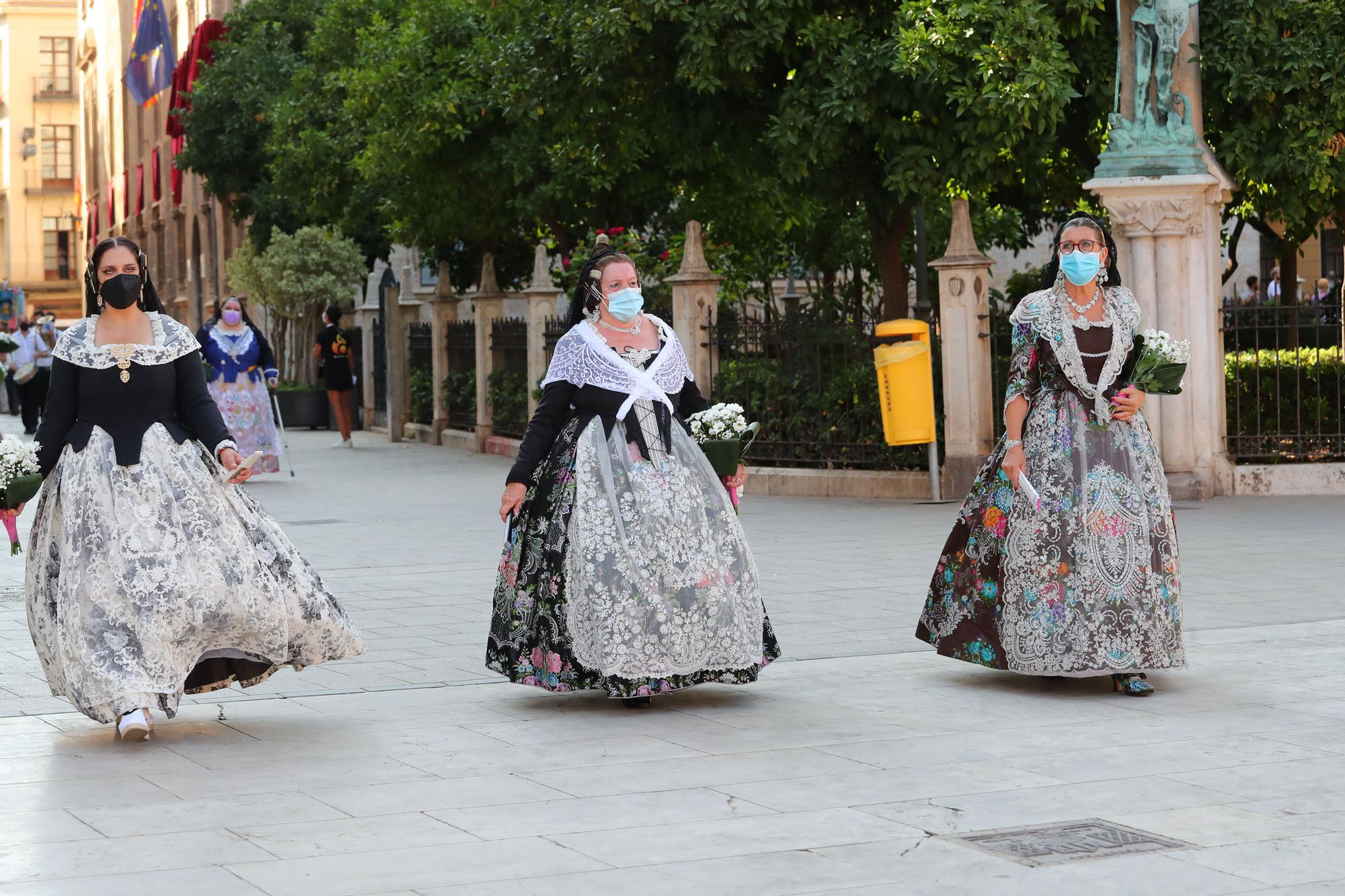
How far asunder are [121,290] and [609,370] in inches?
68.4

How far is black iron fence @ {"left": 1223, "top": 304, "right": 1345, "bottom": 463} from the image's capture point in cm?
1537

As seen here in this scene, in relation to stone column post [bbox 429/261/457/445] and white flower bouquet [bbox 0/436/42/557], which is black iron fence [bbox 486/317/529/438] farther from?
white flower bouquet [bbox 0/436/42/557]

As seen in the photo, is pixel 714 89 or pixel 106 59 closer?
pixel 714 89

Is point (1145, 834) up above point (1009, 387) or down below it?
below

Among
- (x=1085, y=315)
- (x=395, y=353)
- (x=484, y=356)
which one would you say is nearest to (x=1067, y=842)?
(x=1085, y=315)

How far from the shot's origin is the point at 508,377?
23.8 meters

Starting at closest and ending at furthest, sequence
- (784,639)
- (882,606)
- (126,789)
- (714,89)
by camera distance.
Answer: (126,789)
(784,639)
(882,606)
(714,89)

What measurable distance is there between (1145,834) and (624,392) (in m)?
2.78

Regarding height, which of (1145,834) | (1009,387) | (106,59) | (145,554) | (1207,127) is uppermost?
(106,59)

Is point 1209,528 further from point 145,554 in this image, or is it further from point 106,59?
point 106,59

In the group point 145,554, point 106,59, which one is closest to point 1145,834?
point 145,554

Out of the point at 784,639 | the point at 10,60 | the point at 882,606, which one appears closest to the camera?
the point at 784,639

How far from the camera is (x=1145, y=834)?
533cm

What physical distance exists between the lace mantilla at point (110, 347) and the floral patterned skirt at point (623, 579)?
1353mm
